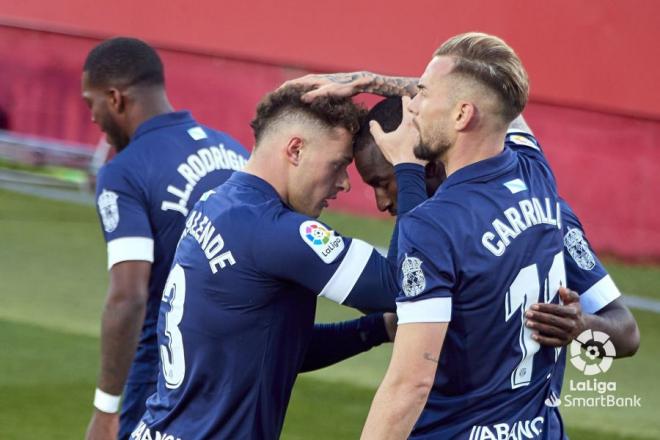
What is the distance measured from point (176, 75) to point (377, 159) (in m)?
12.5

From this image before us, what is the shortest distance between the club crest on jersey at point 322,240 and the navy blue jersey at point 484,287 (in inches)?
12.4

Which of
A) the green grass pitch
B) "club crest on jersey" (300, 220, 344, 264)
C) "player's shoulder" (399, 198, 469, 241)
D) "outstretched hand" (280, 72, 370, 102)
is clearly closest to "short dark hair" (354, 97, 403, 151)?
"outstretched hand" (280, 72, 370, 102)

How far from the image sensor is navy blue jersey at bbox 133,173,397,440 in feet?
13.3

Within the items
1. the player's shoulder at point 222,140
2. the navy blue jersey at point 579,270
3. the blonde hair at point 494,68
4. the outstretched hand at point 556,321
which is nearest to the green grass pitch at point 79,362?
the player's shoulder at point 222,140

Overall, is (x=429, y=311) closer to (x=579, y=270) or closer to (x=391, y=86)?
(x=579, y=270)

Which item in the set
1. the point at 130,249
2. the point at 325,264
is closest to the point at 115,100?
the point at 130,249

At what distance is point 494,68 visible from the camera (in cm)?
390

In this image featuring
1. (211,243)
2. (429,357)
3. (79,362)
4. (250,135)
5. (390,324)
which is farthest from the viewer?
(250,135)

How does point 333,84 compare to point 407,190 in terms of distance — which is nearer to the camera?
point 407,190

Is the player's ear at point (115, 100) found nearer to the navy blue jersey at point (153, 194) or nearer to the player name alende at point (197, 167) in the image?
the navy blue jersey at point (153, 194)

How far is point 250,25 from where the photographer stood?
16578 millimetres

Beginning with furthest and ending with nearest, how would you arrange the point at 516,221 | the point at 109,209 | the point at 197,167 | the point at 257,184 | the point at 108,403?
1. the point at 197,167
2. the point at 109,209
3. the point at 108,403
4. the point at 257,184
5. the point at 516,221

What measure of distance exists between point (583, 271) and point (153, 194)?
2.21m

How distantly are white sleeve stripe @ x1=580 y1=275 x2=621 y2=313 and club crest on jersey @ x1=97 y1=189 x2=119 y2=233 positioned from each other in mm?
2249
